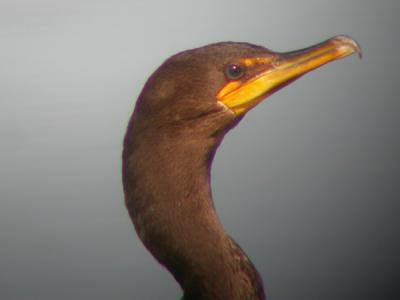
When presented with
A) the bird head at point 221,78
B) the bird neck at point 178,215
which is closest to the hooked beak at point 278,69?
the bird head at point 221,78

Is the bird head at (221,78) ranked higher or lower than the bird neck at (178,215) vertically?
higher

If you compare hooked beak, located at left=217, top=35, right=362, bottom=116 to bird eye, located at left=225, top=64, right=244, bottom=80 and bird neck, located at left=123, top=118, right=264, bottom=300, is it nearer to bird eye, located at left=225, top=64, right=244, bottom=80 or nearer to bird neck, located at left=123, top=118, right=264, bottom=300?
bird eye, located at left=225, top=64, right=244, bottom=80

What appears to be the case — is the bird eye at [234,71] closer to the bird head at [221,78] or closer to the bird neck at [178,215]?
the bird head at [221,78]

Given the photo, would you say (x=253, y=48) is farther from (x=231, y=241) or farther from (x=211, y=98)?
(x=231, y=241)

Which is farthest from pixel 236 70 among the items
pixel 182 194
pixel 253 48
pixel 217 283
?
pixel 217 283

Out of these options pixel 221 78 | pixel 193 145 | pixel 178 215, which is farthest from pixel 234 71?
pixel 178 215

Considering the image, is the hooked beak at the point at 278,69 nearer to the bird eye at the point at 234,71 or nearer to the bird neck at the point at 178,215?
the bird eye at the point at 234,71

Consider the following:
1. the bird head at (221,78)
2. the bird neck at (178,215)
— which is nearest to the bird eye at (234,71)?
the bird head at (221,78)
